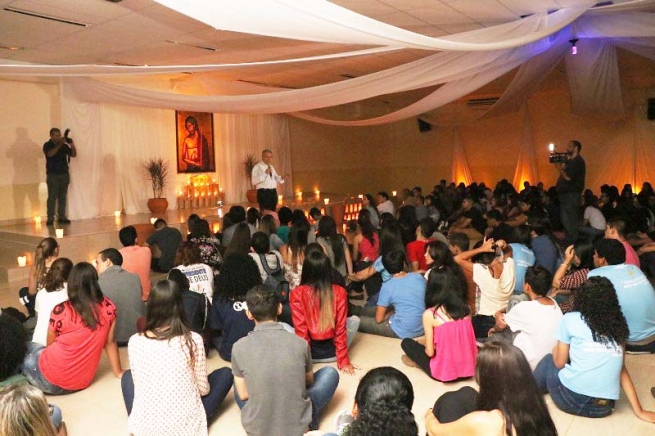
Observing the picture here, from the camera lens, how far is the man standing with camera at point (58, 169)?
7547 mm

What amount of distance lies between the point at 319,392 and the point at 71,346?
1.52 metres

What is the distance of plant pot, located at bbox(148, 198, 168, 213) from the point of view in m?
9.59

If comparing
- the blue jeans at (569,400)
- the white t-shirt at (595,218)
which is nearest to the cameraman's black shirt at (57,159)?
the blue jeans at (569,400)

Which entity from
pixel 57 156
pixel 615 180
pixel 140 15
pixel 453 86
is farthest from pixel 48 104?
pixel 615 180

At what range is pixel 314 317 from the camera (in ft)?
11.6

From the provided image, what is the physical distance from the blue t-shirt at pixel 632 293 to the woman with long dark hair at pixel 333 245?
2.22 meters

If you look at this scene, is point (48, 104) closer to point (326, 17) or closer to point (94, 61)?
point (94, 61)

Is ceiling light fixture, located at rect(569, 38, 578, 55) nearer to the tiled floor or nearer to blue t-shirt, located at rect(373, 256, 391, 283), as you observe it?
blue t-shirt, located at rect(373, 256, 391, 283)

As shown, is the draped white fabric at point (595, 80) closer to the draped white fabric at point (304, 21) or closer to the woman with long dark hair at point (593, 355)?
the draped white fabric at point (304, 21)

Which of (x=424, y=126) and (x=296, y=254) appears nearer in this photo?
(x=296, y=254)

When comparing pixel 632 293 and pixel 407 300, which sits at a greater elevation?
pixel 632 293

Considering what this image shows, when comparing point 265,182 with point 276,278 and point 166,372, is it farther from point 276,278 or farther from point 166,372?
point 166,372

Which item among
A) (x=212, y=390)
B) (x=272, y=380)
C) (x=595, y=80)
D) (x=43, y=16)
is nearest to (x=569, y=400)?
(x=272, y=380)

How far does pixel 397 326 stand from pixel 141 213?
6.92 metres
